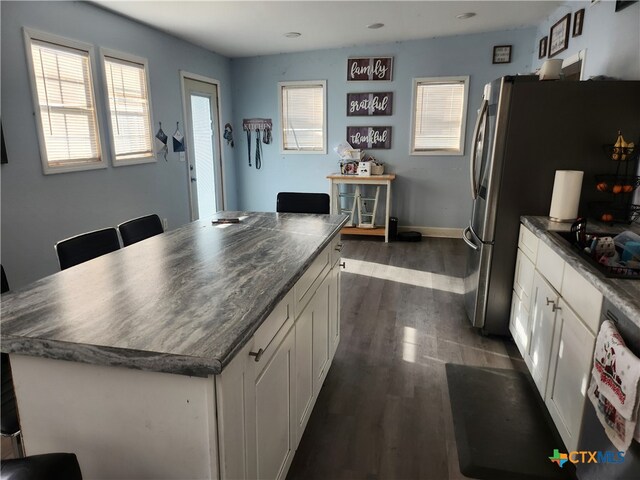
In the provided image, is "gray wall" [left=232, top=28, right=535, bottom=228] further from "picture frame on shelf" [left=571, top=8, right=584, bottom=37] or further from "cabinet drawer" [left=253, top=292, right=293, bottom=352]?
"cabinet drawer" [left=253, top=292, right=293, bottom=352]

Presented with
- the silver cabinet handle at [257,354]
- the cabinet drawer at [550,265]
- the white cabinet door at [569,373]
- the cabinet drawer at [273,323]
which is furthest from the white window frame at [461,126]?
the silver cabinet handle at [257,354]

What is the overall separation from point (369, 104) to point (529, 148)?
3433 mm

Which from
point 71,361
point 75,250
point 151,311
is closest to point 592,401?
point 151,311

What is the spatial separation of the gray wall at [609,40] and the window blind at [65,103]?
3.96 meters

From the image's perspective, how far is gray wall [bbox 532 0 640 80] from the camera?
257 cm

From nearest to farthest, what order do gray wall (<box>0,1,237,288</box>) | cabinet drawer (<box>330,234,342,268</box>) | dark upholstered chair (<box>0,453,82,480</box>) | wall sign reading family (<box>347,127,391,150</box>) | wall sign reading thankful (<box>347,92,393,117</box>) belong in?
dark upholstered chair (<box>0,453,82,480</box>) < cabinet drawer (<box>330,234,342,268</box>) < gray wall (<box>0,1,237,288</box>) < wall sign reading thankful (<box>347,92,393,117</box>) < wall sign reading family (<box>347,127,391,150</box>)

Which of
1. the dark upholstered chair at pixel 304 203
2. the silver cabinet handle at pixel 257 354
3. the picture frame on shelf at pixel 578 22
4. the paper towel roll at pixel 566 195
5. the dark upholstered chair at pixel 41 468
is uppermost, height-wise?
the picture frame on shelf at pixel 578 22

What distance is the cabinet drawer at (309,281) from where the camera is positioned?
5.53 feet

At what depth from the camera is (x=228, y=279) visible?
1.56 metres

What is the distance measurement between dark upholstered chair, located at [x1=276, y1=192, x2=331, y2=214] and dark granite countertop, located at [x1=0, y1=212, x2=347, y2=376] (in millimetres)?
933

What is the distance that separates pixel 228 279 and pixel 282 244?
0.53 metres

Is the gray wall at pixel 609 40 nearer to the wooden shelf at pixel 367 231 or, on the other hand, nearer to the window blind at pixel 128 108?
the wooden shelf at pixel 367 231

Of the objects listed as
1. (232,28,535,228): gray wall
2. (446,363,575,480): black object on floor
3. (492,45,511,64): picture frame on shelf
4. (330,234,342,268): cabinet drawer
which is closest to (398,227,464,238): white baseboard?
(232,28,535,228): gray wall

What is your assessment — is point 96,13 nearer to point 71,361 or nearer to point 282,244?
point 282,244
